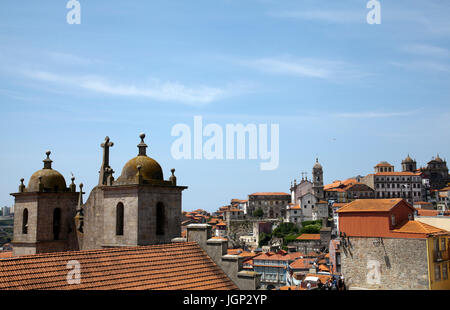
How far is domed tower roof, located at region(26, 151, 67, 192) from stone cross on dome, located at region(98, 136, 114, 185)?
7356 mm


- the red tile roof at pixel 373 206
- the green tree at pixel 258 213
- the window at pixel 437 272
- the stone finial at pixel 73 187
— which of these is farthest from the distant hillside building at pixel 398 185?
the stone finial at pixel 73 187

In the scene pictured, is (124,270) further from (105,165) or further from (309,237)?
(309,237)

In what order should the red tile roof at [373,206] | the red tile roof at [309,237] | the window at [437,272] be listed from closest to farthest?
the window at [437,272]
the red tile roof at [373,206]
the red tile roof at [309,237]

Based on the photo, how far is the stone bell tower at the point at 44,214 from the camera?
82.7 ft

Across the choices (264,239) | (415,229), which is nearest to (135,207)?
(415,229)

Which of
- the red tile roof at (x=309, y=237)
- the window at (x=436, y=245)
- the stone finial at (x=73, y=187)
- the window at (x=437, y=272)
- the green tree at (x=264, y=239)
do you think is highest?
the stone finial at (x=73, y=187)

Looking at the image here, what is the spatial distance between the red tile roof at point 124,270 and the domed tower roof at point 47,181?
543 inches

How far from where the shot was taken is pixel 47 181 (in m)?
25.8

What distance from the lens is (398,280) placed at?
87.0 ft

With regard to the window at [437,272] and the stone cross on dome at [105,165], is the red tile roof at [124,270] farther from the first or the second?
the window at [437,272]

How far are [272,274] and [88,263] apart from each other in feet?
250

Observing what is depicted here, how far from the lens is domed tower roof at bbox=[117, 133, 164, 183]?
730 inches
